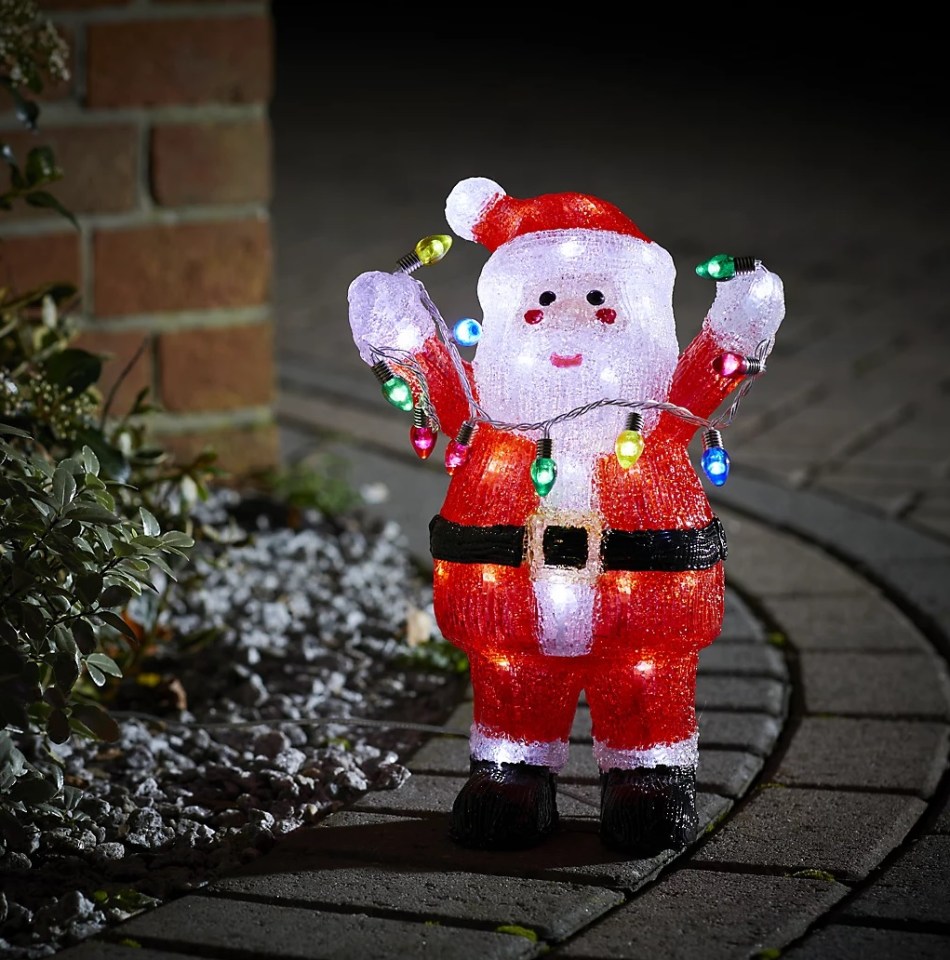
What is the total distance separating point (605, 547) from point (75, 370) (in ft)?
3.64

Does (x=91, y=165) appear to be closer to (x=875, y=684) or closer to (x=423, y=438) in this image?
(x=423, y=438)

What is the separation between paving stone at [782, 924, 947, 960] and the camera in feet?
6.73

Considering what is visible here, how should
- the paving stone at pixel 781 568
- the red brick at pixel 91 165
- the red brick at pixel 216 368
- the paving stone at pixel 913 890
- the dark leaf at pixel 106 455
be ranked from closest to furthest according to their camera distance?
the paving stone at pixel 913 890
the dark leaf at pixel 106 455
the paving stone at pixel 781 568
the red brick at pixel 91 165
the red brick at pixel 216 368

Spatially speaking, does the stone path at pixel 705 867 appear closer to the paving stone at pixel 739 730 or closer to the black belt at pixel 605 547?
the paving stone at pixel 739 730

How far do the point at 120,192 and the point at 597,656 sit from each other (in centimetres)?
211

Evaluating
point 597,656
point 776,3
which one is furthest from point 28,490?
point 776,3

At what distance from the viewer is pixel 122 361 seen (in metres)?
3.96

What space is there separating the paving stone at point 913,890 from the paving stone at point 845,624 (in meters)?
0.90

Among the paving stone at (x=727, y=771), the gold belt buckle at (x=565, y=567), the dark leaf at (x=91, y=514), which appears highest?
the dark leaf at (x=91, y=514)

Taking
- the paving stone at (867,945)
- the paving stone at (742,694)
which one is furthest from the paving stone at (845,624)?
the paving stone at (867,945)

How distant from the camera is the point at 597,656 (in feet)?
7.69

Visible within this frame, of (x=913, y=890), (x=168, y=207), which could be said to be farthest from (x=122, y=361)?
(x=913, y=890)

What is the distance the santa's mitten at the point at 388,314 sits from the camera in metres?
2.37

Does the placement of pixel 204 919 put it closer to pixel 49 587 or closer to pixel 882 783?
pixel 49 587
